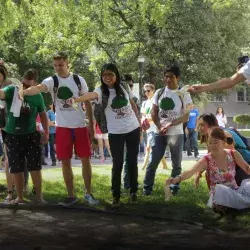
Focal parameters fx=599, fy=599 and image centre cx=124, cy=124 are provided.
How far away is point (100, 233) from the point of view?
5.96 meters

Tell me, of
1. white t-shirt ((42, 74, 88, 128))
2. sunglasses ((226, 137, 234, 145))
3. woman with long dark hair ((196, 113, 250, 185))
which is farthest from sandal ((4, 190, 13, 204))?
sunglasses ((226, 137, 234, 145))

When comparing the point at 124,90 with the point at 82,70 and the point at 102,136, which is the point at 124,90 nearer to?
the point at 102,136

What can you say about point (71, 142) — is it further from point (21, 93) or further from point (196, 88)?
point (196, 88)

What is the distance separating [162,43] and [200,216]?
96.8 feet

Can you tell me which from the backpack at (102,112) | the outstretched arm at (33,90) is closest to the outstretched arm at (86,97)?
the backpack at (102,112)

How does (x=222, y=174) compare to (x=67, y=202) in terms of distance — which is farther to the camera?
(x=67, y=202)

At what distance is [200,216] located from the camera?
6.86 meters

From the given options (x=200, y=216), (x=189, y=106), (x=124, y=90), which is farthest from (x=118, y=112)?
(x=200, y=216)

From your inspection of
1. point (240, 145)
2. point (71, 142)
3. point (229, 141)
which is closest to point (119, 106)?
point (71, 142)

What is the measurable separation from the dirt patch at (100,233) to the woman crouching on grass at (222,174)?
51 centimetres

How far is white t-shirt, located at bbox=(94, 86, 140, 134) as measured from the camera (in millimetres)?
7734

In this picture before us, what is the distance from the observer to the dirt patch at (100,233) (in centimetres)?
537

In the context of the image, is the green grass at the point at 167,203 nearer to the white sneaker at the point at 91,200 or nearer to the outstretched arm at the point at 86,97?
the white sneaker at the point at 91,200

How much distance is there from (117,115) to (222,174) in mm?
1660
